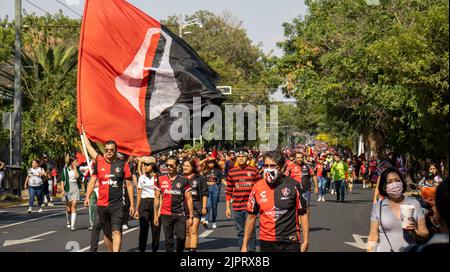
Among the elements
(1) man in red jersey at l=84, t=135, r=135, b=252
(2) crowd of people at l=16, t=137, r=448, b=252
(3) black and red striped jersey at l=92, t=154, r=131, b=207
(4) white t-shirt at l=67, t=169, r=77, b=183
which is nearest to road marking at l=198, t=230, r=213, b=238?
(2) crowd of people at l=16, t=137, r=448, b=252

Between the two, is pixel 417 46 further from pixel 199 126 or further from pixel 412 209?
pixel 412 209

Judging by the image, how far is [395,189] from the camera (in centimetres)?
773

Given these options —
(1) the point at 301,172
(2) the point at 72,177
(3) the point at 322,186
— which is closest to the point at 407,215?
(1) the point at 301,172

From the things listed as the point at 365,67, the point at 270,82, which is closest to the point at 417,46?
the point at 365,67

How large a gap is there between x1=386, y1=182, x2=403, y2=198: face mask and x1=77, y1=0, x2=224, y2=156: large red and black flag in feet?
17.3

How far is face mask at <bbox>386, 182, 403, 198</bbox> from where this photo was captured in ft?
25.4

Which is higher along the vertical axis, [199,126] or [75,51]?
[75,51]

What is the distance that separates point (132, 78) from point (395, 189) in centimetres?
623

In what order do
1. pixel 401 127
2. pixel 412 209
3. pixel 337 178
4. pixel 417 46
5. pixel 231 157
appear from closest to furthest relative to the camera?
pixel 412 209, pixel 417 46, pixel 231 157, pixel 337 178, pixel 401 127

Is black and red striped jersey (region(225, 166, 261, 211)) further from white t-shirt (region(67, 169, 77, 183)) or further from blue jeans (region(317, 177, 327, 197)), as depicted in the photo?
blue jeans (region(317, 177, 327, 197))

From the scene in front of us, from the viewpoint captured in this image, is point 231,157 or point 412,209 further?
point 231,157

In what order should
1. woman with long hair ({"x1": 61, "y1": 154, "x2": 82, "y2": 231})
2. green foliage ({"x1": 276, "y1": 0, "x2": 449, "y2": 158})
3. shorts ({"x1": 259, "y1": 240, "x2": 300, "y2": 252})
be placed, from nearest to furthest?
shorts ({"x1": 259, "y1": 240, "x2": 300, "y2": 252}), woman with long hair ({"x1": 61, "y1": 154, "x2": 82, "y2": 231}), green foliage ({"x1": 276, "y1": 0, "x2": 449, "y2": 158})

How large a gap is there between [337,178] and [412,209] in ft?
79.7
